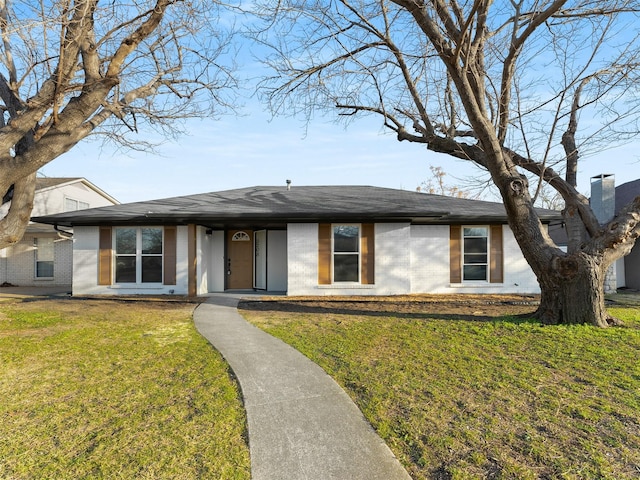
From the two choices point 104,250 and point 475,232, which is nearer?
point 104,250

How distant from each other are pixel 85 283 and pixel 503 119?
14368 millimetres

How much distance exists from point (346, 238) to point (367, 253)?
2.92 feet

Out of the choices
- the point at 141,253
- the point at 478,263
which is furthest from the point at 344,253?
the point at 141,253

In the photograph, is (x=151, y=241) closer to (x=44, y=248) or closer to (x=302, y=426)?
(x=44, y=248)

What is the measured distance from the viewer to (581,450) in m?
3.08

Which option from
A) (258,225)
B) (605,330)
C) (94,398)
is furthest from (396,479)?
(258,225)

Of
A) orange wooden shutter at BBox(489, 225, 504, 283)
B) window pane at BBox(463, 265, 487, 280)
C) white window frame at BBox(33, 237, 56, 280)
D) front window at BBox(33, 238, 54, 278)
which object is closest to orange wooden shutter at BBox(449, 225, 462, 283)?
window pane at BBox(463, 265, 487, 280)

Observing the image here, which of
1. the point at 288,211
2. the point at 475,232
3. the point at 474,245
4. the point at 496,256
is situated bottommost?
the point at 496,256

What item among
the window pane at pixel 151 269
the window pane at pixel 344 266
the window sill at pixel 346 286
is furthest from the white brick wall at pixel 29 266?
the window pane at pixel 344 266

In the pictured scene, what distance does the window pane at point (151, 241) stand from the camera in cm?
1316

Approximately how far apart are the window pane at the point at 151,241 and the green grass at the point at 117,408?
5.96 meters

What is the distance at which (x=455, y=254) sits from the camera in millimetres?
13180

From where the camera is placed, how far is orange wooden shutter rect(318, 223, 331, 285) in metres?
12.6

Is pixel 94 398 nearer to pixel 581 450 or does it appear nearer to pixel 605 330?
pixel 581 450
